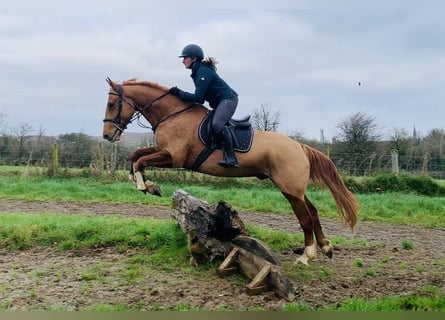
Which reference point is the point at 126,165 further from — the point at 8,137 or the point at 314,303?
the point at 314,303

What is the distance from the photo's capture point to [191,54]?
6609 mm

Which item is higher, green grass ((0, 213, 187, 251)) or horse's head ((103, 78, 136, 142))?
horse's head ((103, 78, 136, 142))

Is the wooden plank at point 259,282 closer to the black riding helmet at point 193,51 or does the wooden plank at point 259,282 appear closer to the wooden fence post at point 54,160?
the black riding helmet at point 193,51

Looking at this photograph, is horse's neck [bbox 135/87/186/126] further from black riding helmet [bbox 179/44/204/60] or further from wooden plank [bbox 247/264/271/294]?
wooden plank [bbox 247/264/271/294]

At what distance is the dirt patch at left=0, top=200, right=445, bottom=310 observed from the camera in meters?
5.41

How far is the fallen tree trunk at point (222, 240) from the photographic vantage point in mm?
6237

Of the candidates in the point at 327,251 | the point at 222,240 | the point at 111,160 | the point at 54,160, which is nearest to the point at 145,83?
the point at 222,240

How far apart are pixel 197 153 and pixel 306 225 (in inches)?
73.9

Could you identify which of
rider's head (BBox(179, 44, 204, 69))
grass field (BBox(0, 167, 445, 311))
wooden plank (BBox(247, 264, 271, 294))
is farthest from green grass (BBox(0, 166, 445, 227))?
wooden plank (BBox(247, 264, 271, 294))

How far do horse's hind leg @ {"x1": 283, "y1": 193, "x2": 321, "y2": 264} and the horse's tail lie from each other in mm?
499

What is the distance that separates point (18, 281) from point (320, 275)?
3899 millimetres

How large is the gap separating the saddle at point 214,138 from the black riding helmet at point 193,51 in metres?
0.84

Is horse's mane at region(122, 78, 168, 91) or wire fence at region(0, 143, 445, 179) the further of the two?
wire fence at region(0, 143, 445, 179)

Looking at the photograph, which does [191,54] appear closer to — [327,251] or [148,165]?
[148,165]
